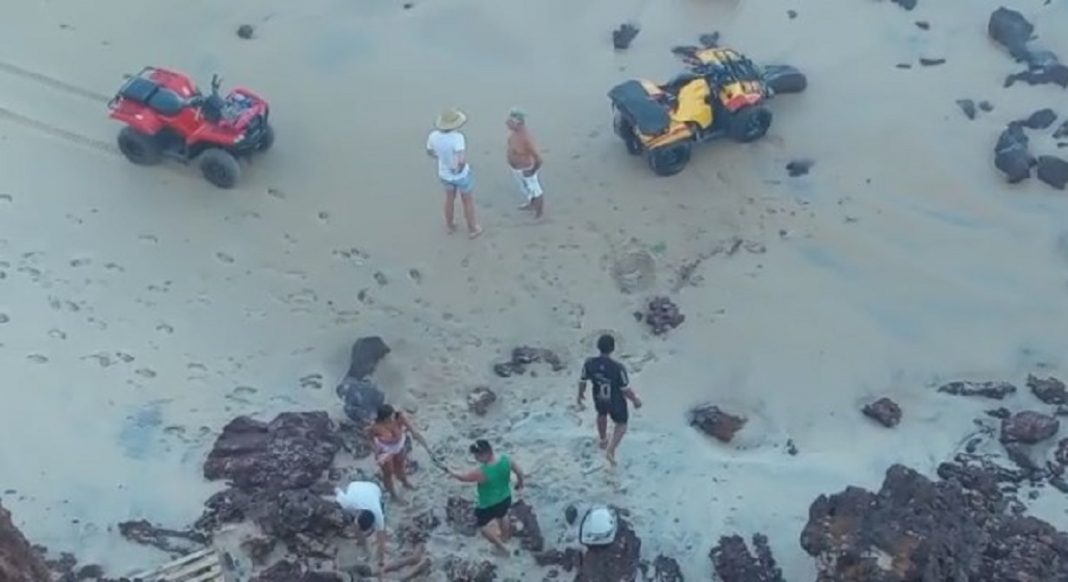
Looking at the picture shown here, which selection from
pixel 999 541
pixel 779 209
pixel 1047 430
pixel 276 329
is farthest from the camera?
pixel 779 209

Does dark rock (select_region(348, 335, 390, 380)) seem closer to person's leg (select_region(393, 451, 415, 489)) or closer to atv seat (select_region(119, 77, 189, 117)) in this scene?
person's leg (select_region(393, 451, 415, 489))

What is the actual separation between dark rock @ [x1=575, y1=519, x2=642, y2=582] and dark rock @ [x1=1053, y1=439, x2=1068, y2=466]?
3.39 metres

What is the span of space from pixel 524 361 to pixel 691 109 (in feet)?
Result: 10.6

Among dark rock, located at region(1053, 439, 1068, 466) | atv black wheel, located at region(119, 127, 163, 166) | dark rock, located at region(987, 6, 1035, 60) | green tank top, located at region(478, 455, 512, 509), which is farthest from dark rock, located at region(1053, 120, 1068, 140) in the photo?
atv black wheel, located at region(119, 127, 163, 166)

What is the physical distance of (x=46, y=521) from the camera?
11070 mm

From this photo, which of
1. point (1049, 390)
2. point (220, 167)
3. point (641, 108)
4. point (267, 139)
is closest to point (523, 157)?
point (641, 108)

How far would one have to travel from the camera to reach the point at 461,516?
1123 cm

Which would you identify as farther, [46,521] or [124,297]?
[124,297]

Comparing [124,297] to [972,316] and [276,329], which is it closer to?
[276,329]

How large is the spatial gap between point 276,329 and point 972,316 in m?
5.90

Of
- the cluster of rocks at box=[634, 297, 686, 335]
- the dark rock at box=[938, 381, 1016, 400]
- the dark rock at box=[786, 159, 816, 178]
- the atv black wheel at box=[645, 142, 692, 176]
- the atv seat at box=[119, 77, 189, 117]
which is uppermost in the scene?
the atv seat at box=[119, 77, 189, 117]

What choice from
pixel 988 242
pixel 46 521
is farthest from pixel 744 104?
pixel 46 521

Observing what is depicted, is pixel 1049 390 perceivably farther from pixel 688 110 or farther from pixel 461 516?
pixel 461 516

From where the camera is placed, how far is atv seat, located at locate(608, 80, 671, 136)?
553 inches
